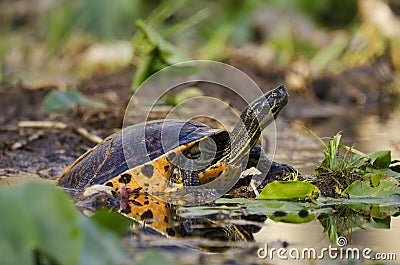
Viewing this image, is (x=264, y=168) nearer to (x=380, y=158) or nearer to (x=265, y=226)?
(x=380, y=158)

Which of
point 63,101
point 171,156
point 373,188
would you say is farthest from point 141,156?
point 63,101

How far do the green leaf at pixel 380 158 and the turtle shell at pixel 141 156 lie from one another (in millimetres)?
660

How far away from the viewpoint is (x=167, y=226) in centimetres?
266

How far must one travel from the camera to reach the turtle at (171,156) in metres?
3.23

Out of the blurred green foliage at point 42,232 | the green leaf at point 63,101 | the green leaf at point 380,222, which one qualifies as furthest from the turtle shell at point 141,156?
the green leaf at point 63,101

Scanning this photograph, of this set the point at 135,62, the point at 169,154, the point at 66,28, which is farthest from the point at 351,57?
the point at 169,154

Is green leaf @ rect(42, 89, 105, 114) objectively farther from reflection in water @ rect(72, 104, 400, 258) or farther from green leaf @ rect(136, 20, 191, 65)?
reflection in water @ rect(72, 104, 400, 258)

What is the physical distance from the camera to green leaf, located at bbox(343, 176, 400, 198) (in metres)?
3.01

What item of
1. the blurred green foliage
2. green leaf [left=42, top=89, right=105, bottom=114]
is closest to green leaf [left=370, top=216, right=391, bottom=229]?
the blurred green foliage

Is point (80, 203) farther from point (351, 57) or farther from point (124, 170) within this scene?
point (351, 57)

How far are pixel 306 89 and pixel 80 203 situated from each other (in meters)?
5.13

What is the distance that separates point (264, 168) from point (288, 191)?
16.7 inches

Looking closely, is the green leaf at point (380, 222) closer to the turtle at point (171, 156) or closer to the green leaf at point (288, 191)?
the green leaf at point (288, 191)

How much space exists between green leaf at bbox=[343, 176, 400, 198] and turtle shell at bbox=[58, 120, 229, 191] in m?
0.59
